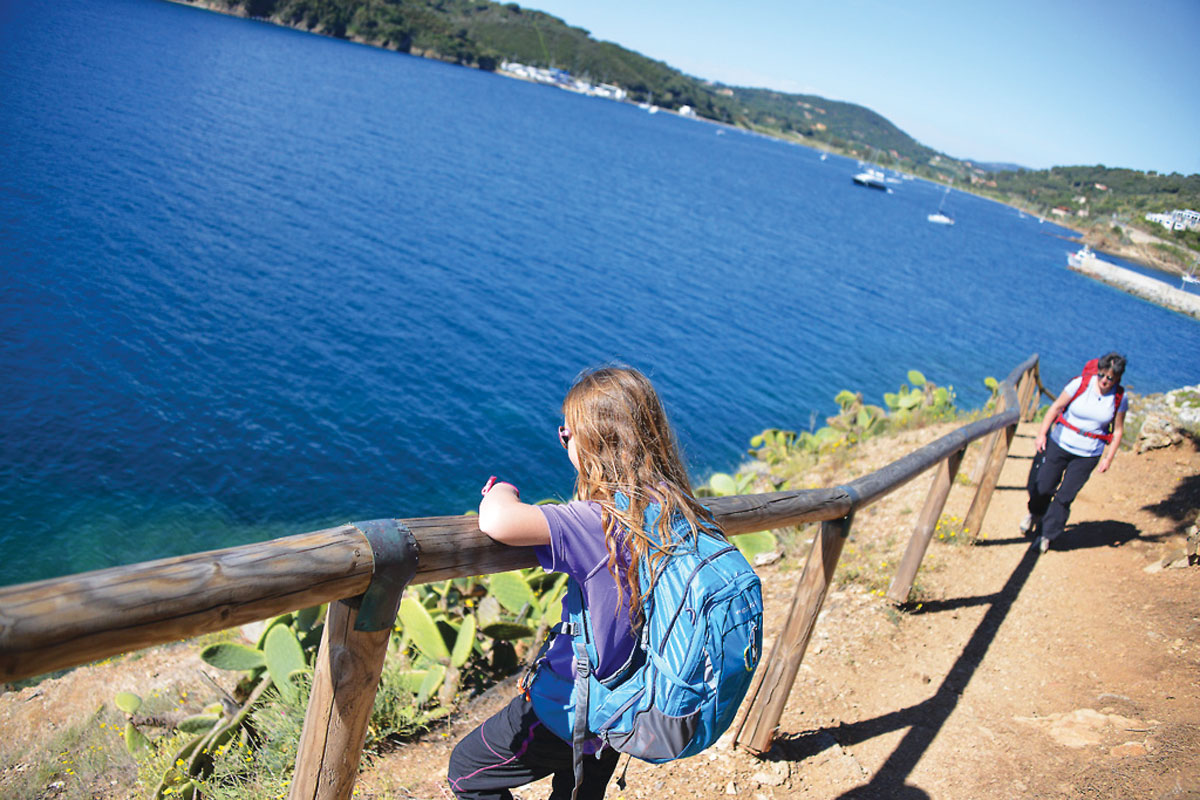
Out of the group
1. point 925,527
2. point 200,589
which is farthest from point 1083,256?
point 200,589

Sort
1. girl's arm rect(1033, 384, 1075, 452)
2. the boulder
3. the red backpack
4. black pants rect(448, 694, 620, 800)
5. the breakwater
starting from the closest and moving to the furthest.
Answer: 1. black pants rect(448, 694, 620, 800)
2. the red backpack
3. girl's arm rect(1033, 384, 1075, 452)
4. the boulder
5. the breakwater

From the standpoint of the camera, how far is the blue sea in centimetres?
1136

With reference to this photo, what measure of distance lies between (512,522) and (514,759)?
2.76 ft

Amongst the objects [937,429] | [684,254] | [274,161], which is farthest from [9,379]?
[684,254]

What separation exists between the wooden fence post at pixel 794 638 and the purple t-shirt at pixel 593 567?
5.85 feet

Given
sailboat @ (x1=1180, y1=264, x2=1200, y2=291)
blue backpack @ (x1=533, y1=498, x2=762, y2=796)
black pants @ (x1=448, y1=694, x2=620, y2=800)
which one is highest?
sailboat @ (x1=1180, y1=264, x2=1200, y2=291)

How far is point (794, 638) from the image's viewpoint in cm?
350

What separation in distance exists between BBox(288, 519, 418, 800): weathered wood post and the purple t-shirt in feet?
1.14

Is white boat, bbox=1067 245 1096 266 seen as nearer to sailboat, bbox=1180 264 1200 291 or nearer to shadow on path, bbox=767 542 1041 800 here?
sailboat, bbox=1180 264 1200 291

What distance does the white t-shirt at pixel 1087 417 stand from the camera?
19.9 ft

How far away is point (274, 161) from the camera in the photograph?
29016 mm

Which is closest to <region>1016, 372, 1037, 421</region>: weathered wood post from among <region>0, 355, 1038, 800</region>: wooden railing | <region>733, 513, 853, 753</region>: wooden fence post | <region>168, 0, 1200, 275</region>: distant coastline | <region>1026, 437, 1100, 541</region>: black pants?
<region>1026, 437, 1100, 541</region>: black pants

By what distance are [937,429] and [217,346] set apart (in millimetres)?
13189

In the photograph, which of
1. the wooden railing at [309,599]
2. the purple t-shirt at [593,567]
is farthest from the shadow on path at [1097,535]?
the purple t-shirt at [593,567]
